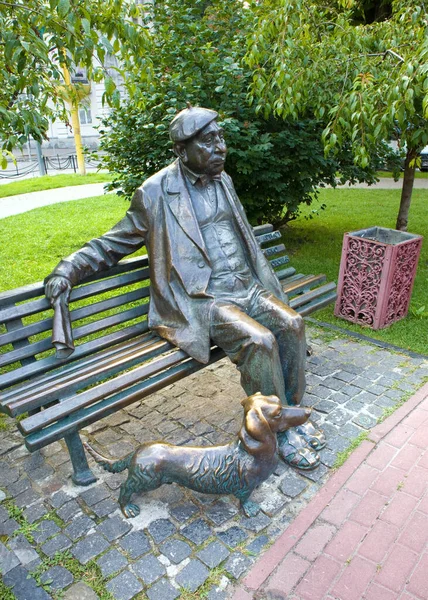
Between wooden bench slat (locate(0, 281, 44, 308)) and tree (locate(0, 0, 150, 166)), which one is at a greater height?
tree (locate(0, 0, 150, 166))

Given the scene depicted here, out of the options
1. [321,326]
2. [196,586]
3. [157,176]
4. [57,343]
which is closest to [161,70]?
[157,176]

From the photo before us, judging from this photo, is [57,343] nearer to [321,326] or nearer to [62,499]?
[62,499]

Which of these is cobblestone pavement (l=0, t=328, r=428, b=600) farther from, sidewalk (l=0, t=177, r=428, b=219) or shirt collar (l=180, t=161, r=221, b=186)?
sidewalk (l=0, t=177, r=428, b=219)

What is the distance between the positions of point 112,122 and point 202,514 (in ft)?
18.1

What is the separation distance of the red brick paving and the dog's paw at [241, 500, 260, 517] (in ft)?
0.64

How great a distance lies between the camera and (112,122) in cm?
671

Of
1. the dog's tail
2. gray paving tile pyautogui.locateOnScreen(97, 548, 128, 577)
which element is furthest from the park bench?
gray paving tile pyautogui.locateOnScreen(97, 548, 128, 577)

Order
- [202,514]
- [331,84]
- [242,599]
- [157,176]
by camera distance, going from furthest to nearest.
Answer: [331,84], [157,176], [202,514], [242,599]

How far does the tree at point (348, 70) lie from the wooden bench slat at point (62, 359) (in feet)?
7.58

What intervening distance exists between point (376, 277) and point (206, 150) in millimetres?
2375

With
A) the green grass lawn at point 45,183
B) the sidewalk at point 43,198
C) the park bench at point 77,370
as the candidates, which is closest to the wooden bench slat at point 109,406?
the park bench at point 77,370

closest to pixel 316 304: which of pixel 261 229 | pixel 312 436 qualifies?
pixel 261 229

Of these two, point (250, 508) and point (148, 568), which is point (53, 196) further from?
point (148, 568)

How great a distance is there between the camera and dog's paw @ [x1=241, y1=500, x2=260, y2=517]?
2.71 metres
